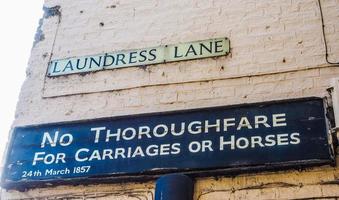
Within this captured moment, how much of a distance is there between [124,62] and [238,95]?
1.12 m

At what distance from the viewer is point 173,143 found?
3.74 metres

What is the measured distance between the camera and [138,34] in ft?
15.2

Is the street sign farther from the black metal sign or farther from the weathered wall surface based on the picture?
the black metal sign

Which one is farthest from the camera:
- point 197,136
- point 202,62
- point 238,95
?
point 202,62

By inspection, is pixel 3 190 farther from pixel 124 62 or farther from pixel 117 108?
pixel 124 62

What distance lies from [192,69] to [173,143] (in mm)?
802

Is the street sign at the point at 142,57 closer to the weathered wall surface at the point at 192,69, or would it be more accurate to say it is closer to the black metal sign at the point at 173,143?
the weathered wall surface at the point at 192,69

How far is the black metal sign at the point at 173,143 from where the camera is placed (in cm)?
350

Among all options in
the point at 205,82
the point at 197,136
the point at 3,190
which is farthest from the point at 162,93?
the point at 3,190

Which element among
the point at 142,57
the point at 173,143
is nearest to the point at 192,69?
the point at 142,57

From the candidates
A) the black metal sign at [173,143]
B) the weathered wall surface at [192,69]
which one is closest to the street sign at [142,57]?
the weathered wall surface at [192,69]

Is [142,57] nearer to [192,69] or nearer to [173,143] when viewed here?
[192,69]

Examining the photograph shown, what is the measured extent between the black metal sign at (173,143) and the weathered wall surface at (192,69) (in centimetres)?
14

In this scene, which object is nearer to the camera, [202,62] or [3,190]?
[3,190]
